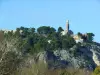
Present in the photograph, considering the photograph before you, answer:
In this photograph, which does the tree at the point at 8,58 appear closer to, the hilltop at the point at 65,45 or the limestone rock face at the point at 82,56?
the hilltop at the point at 65,45

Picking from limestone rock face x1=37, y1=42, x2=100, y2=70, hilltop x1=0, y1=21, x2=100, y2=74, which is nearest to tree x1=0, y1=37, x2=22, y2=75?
hilltop x1=0, y1=21, x2=100, y2=74

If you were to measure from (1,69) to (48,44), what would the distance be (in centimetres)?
7923

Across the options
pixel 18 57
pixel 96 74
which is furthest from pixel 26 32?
pixel 18 57

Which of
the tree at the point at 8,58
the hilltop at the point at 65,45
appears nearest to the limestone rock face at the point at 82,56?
the hilltop at the point at 65,45

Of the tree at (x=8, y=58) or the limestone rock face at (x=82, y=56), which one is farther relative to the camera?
the limestone rock face at (x=82, y=56)

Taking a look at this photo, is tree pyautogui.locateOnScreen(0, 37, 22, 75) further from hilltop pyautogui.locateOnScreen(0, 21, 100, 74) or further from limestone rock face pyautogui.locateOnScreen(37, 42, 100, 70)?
limestone rock face pyautogui.locateOnScreen(37, 42, 100, 70)

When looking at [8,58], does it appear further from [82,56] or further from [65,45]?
[82,56]

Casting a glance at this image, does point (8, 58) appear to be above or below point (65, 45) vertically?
below

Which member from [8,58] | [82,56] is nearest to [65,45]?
[82,56]

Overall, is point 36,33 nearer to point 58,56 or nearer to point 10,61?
point 58,56

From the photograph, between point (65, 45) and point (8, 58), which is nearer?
point (8, 58)

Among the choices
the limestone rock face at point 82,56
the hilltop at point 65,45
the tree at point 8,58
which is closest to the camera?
the tree at point 8,58

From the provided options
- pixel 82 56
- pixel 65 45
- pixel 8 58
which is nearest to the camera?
pixel 8 58

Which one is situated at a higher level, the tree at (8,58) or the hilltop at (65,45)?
the hilltop at (65,45)
